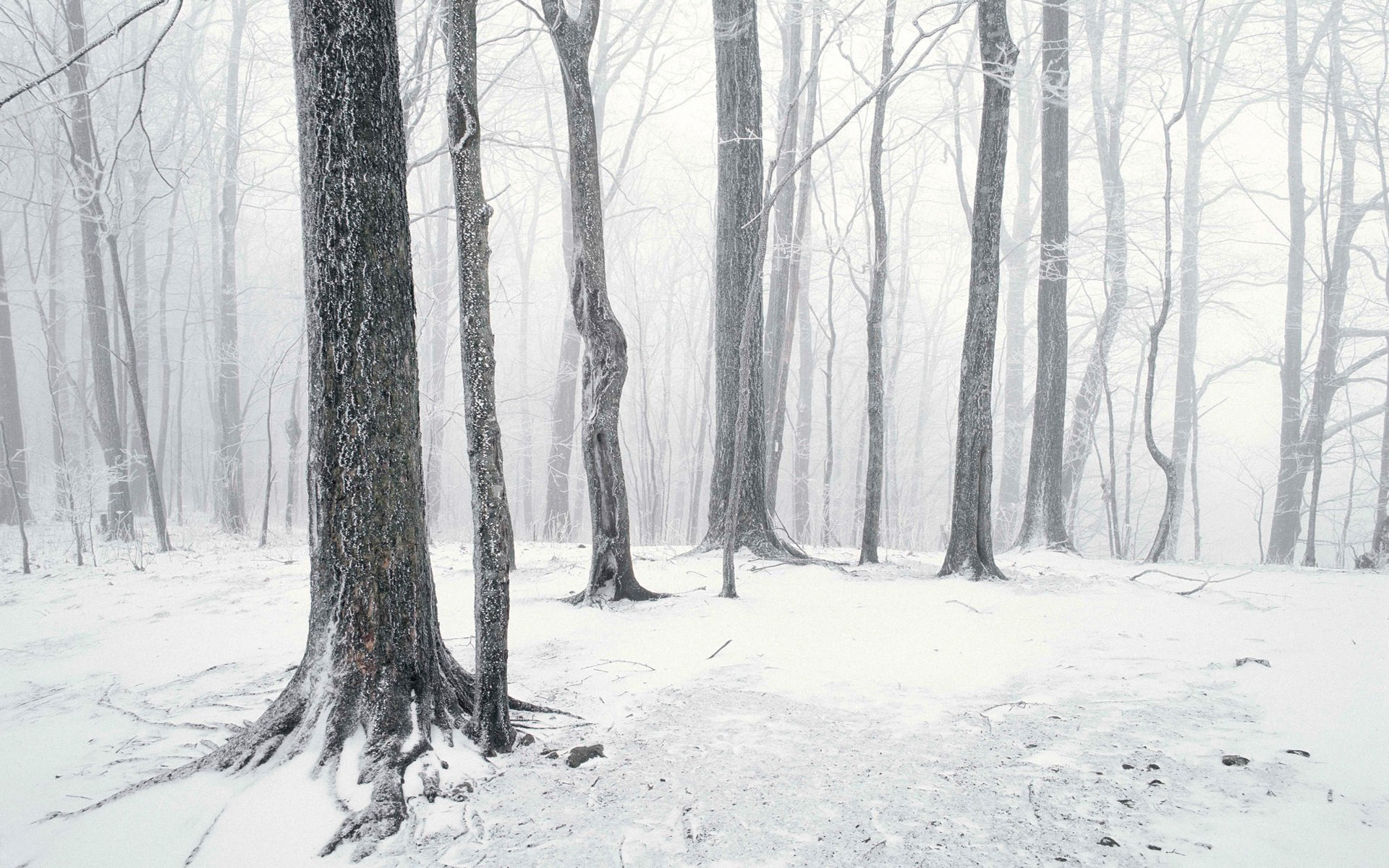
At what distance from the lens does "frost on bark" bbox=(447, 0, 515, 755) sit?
2.31 meters

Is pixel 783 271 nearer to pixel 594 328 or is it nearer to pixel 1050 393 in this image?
pixel 1050 393

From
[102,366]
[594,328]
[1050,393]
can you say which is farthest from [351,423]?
[102,366]

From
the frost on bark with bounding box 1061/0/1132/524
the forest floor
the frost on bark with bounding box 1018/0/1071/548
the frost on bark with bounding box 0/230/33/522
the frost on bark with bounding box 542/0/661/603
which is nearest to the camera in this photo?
the forest floor

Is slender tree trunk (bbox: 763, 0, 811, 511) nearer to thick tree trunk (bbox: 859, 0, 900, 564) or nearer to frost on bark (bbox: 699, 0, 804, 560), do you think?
frost on bark (bbox: 699, 0, 804, 560)

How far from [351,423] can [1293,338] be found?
15.5 meters

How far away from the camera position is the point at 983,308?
17.6ft

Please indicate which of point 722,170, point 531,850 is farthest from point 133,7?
point 531,850

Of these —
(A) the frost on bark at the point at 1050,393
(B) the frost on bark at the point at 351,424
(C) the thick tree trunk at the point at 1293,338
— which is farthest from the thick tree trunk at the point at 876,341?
(C) the thick tree trunk at the point at 1293,338

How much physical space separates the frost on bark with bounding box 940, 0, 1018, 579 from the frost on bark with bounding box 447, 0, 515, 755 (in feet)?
12.5

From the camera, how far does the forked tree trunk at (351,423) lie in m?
2.18

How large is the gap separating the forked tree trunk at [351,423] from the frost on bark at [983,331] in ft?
13.5

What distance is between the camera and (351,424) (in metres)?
2.18

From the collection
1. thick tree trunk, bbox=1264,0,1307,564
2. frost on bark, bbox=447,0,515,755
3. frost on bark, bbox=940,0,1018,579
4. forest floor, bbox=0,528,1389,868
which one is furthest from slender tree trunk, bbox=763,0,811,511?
thick tree trunk, bbox=1264,0,1307,564

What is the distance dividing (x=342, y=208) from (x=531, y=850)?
6.57 ft
